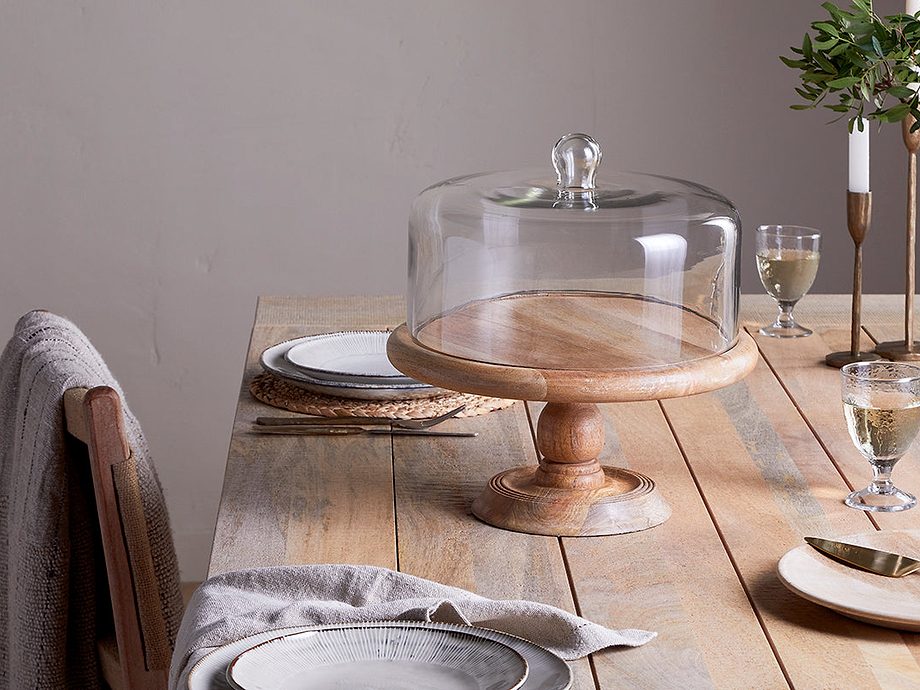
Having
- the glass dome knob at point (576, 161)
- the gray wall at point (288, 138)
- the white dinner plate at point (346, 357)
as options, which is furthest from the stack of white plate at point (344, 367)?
the gray wall at point (288, 138)

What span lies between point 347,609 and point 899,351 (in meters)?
1.03

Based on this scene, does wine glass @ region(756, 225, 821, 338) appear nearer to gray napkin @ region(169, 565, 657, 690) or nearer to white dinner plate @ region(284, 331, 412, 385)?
white dinner plate @ region(284, 331, 412, 385)

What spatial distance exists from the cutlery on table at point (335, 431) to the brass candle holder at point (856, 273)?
22.6 inches

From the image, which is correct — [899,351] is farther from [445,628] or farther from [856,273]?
[445,628]

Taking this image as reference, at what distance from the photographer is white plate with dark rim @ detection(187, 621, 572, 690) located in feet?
2.61

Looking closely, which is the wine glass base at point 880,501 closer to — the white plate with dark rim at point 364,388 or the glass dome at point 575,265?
the glass dome at point 575,265

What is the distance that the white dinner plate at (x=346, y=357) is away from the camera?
4.78 feet

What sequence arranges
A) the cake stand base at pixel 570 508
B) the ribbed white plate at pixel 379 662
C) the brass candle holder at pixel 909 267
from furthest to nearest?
the brass candle holder at pixel 909 267
the cake stand base at pixel 570 508
the ribbed white plate at pixel 379 662

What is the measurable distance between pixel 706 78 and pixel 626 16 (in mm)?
254

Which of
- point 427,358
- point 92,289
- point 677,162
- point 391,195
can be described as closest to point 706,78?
point 677,162

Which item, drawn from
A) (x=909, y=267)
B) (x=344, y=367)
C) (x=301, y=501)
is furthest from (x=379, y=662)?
(x=909, y=267)

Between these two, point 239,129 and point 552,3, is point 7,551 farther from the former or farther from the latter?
point 552,3

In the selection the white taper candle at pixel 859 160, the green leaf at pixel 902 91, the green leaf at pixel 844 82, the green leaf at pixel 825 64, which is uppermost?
the green leaf at pixel 825 64

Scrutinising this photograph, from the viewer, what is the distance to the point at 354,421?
1.40 metres
